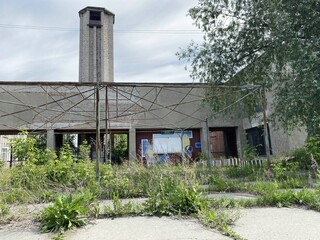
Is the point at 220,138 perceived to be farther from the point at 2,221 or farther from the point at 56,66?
the point at 2,221

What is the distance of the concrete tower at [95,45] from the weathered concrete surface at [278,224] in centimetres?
2053

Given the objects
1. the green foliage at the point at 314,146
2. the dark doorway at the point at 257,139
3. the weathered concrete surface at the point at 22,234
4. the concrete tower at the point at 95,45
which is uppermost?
the concrete tower at the point at 95,45

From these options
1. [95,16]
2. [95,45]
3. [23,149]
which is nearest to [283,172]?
[23,149]

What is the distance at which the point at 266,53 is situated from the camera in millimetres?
10523

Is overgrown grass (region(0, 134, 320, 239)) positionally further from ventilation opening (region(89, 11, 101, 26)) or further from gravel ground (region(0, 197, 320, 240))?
ventilation opening (region(89, 11, 101, 26))

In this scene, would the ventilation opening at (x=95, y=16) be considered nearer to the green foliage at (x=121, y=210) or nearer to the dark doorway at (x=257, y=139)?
the dark doorway at (x=257, y=139)

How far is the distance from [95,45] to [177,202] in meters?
21.9

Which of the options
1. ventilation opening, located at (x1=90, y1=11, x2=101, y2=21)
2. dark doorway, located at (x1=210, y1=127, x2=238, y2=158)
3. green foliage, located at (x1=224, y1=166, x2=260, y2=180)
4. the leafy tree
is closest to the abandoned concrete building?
dark doorway, located at (x1=210, y1=127, x2=238, y2=158)

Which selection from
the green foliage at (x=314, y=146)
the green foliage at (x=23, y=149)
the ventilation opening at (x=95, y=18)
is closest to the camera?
the green foliage at (x=23, y=149)

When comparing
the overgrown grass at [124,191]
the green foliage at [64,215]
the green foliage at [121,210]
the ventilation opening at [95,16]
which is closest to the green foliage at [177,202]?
the overgrown grass at [124,191]

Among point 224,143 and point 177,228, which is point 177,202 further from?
point 224,143

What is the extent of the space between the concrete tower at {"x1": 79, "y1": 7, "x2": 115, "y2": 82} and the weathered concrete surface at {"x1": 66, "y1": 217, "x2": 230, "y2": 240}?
2026 centimetres

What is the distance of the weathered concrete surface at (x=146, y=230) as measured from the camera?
117 inches

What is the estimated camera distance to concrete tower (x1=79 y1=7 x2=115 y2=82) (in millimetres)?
22953
